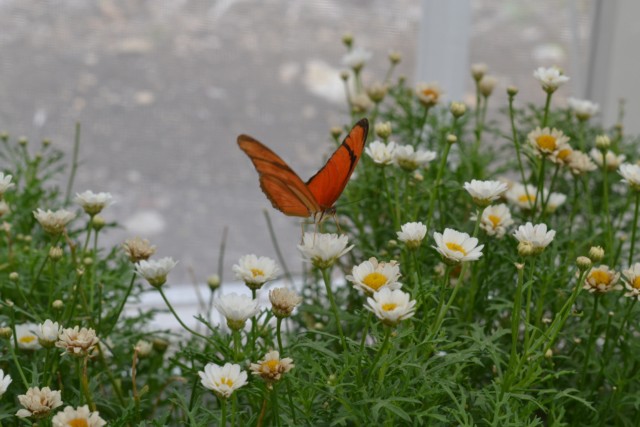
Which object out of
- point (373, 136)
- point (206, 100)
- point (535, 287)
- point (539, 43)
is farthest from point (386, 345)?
point (539, 43)

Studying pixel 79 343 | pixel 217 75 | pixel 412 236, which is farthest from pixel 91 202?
pixel 217 75

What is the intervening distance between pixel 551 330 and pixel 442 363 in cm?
10

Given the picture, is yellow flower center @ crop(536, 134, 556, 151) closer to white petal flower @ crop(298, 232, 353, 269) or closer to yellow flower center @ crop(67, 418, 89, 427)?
white petal flower @ crop(298, 232, 353, 269)

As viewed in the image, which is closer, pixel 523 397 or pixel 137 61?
pixel 523 397

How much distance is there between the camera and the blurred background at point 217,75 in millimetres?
1436

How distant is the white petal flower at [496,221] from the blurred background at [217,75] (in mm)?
727

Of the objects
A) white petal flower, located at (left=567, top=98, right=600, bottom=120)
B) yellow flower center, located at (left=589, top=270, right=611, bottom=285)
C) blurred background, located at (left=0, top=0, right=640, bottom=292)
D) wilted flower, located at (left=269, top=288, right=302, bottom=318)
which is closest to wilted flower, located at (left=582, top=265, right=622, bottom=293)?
yellow flower center, located at (left=589, top=270, right=611, bottom=285)

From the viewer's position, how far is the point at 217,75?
1511mm

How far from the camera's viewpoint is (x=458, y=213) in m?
0.90

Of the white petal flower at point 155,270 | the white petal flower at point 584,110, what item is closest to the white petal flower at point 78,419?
the white petal flower at point 155,270

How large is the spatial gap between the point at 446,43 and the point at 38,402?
1092 mm

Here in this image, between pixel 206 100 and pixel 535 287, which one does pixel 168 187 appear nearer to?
pixel 206 100

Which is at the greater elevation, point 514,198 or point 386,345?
point 514,198

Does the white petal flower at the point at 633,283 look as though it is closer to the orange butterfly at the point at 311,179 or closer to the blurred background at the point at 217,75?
the orange butterfly at the point at 311,179
